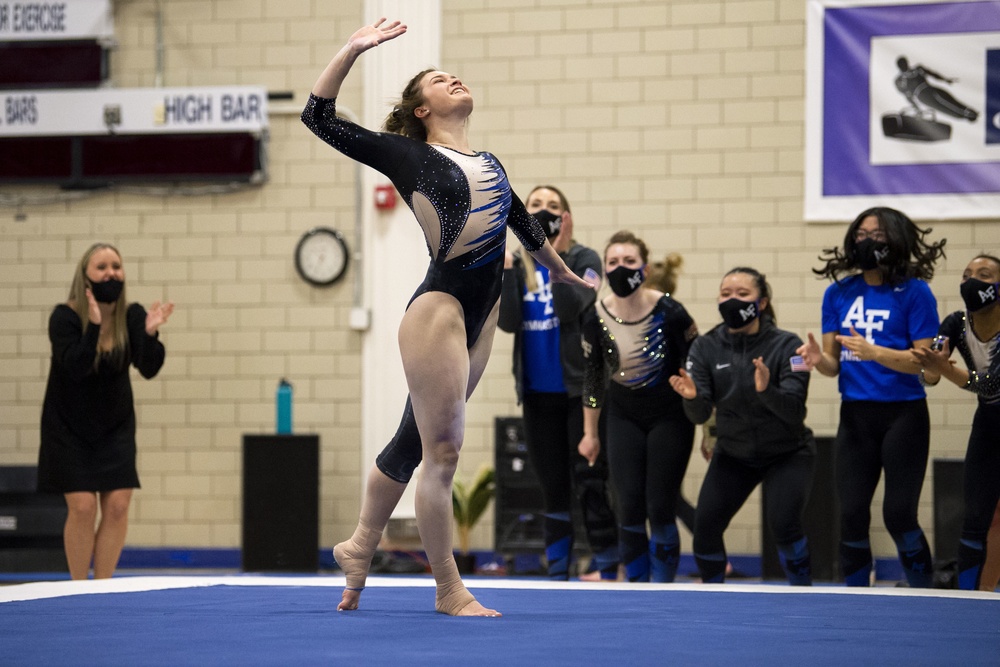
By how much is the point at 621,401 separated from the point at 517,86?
11.5 ft

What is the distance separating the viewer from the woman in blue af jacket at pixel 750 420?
4793 millimetres

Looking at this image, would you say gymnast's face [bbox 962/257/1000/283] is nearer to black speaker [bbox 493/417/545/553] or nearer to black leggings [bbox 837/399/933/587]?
black leggings [bbox 837/399/933/587]

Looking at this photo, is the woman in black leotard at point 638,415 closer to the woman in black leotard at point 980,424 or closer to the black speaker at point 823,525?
the woman in black leotard at point 980,424

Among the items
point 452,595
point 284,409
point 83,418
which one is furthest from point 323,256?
point 452,595

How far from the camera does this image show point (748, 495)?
4.96 meters

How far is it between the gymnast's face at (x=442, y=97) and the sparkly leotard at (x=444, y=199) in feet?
0.47

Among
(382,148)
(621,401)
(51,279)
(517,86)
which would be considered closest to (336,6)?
(517,86)

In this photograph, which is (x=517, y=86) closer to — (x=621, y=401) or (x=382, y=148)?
(x=621, y=401)

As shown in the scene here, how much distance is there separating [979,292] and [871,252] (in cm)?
47

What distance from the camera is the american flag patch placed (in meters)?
4.88

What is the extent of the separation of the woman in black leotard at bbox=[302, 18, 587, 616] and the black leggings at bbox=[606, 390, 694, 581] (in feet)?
6.37

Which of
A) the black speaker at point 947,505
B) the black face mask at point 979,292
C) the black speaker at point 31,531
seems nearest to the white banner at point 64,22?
the black speaker at point 31,531

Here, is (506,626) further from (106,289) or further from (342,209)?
(342,209)

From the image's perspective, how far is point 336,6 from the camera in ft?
26.9
